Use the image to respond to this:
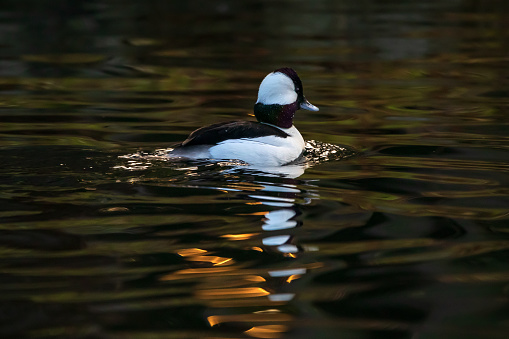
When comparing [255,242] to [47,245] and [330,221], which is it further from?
[47,245]

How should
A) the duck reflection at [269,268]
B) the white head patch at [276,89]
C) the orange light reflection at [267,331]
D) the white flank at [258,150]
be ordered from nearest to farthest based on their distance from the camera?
1. the orange light reflection at [267,331]
2. the duck reflection at [269,268]
3. the white flank at [258,150]
4. the white head patch at [276,89]

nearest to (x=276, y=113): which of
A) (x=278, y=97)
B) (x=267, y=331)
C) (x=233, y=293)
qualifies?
(x=278, y=97)

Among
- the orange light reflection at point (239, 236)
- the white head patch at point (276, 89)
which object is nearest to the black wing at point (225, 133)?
the white head patch at point (276, 89)

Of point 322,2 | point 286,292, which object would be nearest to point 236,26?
point 322,2

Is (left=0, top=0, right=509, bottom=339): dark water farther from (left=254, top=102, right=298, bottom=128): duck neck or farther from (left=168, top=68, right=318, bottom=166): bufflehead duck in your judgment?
(left=254, top=102, right=298, bottom=128): duck neck

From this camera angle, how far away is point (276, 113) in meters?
7.42

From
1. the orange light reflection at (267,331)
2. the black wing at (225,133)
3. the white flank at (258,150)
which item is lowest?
the orange light reflection at (267,331)

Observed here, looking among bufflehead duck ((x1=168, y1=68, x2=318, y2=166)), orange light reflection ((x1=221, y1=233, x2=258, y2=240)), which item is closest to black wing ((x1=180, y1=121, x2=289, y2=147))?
bufflehead duck ((x1=168, y1=68, x2=318, y2=166))

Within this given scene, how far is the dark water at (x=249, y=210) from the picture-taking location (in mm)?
3793

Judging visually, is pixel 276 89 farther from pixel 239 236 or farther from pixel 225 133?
pixel 239 236

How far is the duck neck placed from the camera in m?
7.41

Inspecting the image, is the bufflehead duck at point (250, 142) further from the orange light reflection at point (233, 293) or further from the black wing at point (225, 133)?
the orange light reflection at point (233, 293)

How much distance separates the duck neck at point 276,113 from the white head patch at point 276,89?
0.04 metres

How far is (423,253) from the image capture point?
182 inches
